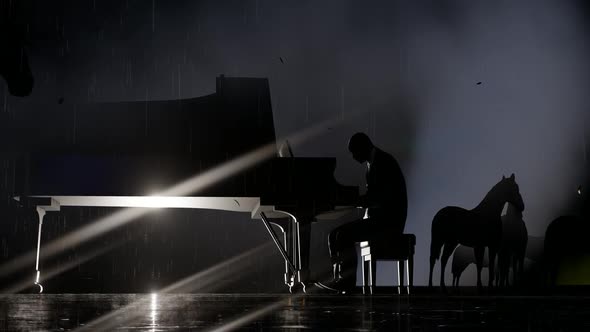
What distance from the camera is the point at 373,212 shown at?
4402 millimetres

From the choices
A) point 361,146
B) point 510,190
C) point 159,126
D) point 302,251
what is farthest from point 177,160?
point 510,190

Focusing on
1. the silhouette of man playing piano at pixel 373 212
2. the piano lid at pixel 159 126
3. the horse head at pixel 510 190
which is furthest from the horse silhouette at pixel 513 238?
the piano lid at pixel 159 126

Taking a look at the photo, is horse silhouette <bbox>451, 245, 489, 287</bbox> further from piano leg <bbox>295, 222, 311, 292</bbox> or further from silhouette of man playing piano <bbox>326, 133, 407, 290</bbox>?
piano leg <bbox>295, 222, 311, 292</bbox>

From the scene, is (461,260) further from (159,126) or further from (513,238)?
(159,126)

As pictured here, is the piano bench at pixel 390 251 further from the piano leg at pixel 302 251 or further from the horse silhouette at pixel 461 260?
the horse silhouette at pixel 461 260

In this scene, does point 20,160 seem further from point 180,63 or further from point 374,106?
point 374,106

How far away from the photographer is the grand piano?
432 centimetres

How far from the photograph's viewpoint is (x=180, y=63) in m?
6.29

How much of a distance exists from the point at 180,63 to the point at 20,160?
217 centimetres

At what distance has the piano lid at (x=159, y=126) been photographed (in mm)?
4422

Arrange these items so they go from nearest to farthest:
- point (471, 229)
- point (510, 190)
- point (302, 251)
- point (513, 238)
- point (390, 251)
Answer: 1. point (302, 251)
2. point (390, 251)
3. point (471, 229)
4. point (510, 190)
5. point (513, 238)

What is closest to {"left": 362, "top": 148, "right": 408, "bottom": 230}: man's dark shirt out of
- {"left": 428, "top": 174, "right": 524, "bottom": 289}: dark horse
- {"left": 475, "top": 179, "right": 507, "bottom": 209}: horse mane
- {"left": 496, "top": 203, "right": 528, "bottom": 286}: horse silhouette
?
{"left": 428, "top": 174, "right": 524, "bottom": 289}: dark horse

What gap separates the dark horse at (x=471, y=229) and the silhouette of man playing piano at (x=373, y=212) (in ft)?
2.42

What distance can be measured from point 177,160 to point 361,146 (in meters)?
1.09
